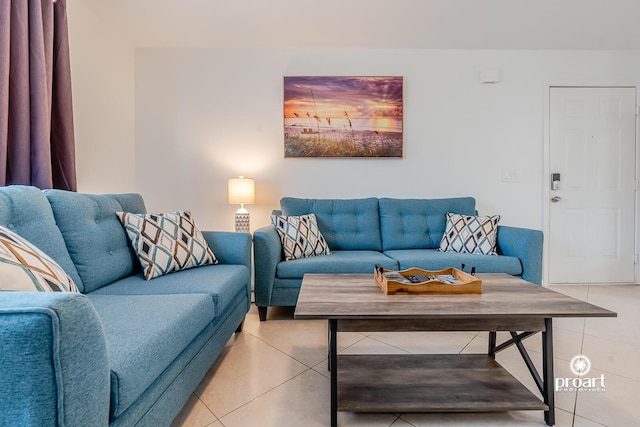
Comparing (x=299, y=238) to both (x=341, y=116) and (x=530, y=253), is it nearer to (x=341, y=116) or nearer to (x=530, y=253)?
(x=341, y=116)

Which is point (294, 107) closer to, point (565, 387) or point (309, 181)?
point (309, 181)

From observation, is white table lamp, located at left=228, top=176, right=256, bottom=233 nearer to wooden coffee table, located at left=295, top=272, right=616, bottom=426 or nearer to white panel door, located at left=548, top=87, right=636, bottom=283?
wooden coffee table, located at left=295, top=272, right=616, bottom=426

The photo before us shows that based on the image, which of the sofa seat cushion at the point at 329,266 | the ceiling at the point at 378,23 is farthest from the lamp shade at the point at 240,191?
the ceiling at the point at 378,23

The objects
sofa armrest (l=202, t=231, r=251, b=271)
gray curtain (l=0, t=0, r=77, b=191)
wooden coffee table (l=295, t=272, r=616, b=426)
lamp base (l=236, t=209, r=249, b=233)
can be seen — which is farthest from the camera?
lamp base (l=236, t=209, r=249, b=233)

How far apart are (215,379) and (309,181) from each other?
1948mm

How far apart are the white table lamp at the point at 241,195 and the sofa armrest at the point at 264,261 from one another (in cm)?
65

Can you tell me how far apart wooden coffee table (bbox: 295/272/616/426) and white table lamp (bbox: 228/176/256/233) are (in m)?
1.51

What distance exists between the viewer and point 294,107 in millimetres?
3082

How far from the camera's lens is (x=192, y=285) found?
1556mm

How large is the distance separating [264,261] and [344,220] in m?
0.85

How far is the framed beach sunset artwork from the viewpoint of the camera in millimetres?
3078

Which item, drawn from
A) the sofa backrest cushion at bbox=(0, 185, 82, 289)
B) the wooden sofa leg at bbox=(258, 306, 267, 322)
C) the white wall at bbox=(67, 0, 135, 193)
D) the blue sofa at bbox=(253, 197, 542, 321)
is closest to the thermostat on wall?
the blue sofa at bbox=(253, 197, 542, 321)

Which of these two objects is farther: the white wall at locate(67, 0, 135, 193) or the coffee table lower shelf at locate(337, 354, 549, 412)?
the white wall at locate(67, 0, 135, 193)

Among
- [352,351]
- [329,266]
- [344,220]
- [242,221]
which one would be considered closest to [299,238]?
[329,266]
